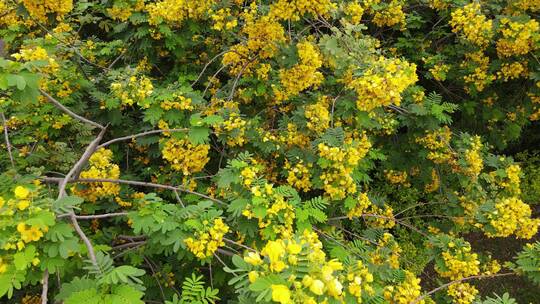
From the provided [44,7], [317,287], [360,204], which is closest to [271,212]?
[317,287]

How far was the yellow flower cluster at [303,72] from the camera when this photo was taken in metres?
3.69

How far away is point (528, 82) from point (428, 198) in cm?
223

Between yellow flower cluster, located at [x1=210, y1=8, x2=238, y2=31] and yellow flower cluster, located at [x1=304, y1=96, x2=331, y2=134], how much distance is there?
1.20m

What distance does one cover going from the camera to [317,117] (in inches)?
144

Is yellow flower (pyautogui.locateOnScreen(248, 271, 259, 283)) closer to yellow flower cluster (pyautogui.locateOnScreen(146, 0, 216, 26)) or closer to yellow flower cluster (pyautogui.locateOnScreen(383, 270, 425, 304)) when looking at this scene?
yellow flower cluster (pyautogui.locateOnScreen(383, 270, 425, 304))

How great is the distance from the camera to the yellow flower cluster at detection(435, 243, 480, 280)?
3535 millimetres

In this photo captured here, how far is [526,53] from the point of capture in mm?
5078

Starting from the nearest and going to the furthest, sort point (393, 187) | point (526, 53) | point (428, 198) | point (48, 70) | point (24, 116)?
point (48, 70)
point (24, 116)
point (526, 53)
point (428, 198)
point (393, 187)

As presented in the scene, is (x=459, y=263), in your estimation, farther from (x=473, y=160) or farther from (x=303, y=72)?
(x=303, y=72)

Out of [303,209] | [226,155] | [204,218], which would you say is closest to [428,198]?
[226,155]

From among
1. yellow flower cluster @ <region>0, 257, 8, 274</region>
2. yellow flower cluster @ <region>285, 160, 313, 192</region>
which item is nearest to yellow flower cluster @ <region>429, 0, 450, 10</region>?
yellow flower cluster @ <region>285, 160, 313, 192</region>

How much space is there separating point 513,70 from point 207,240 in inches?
189

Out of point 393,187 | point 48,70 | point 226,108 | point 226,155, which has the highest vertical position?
point 48,70

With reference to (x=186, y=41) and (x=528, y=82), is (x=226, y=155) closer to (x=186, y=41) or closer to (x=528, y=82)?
(x=186, y=41)
